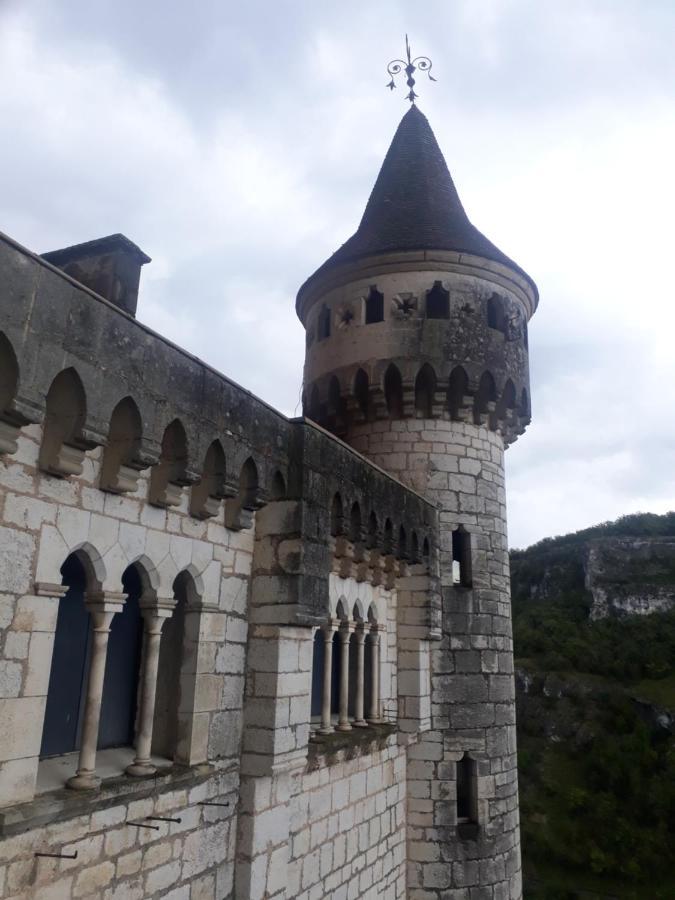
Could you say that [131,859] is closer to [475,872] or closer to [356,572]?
[356,572]

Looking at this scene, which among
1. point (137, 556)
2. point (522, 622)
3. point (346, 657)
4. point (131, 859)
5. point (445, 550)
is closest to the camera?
point (131, 859)

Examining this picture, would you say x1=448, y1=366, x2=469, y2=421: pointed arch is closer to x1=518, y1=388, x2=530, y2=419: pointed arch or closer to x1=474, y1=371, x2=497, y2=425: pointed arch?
x1=474, y1=371, x2=497, y2=425: pointed arch

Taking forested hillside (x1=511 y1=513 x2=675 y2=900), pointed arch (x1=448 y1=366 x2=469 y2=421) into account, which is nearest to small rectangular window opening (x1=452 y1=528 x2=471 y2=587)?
pointed arch (x1=448 y1=366 x2=469 y2=421)

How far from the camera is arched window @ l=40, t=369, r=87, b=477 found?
13.2 ft

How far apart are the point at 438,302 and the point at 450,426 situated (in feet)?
6.20

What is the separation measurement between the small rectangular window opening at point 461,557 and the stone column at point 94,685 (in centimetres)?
602

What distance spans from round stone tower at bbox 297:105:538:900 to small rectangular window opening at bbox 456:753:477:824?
0.06ft

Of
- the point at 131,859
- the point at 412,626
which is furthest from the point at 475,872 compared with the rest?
the point at 131,859

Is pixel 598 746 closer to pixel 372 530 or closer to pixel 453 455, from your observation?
pixel 453 455

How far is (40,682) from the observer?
3.95 metres

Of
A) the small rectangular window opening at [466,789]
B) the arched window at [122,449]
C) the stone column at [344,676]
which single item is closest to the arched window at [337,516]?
the stone column at [344,676]

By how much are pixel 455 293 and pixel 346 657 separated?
5.51 metres

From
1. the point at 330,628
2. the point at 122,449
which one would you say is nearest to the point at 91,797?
the point at 122,449

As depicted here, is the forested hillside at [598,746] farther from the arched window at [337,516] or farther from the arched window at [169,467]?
the arched window at [169,467]
